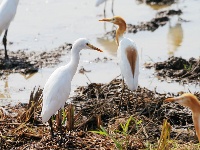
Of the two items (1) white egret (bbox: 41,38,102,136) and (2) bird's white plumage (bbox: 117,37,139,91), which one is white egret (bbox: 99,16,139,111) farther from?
(1) white egret (bbox: 41,38,102,136)

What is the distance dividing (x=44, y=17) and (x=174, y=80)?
6.07 meters

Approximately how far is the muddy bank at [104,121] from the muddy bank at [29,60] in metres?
1.99

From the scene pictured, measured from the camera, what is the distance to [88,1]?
17.4 m

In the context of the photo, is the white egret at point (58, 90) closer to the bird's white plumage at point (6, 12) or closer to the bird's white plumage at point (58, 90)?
the bird's white plumage at point (58, 90)

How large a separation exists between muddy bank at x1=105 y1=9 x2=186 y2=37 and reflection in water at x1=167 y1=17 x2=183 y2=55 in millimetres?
247

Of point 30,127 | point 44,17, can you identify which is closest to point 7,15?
point 44,17

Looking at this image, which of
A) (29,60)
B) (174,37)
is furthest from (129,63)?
(174,37)

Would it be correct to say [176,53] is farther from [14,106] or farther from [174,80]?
[14,106]

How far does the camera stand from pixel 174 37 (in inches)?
528

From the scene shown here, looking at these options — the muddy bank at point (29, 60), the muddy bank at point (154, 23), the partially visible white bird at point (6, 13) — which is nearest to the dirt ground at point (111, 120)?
the muddy bank at point (29, 60)

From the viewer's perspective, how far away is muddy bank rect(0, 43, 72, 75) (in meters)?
11.3

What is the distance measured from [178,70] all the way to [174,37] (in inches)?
119

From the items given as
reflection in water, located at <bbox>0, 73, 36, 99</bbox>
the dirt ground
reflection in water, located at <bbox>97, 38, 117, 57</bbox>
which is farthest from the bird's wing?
reflection in water, located at <bbox>97, 38, 117, 57</bbox>

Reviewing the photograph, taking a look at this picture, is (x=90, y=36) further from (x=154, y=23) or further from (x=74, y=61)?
(x=74, y=61)
